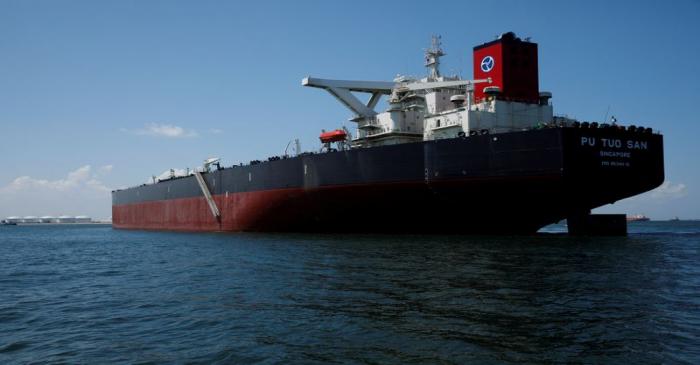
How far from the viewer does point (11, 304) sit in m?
11.8

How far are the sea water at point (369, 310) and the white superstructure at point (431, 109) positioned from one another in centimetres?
980

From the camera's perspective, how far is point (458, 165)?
23.6m

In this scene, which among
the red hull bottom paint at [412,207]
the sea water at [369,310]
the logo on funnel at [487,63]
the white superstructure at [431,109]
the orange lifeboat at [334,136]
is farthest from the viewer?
the orange lifeboat at [334,136]

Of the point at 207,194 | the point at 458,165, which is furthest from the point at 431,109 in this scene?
the point at 207,194

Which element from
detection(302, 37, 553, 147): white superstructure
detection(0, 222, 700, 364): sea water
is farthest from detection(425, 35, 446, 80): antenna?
detection(0, 222, 700, 364): sea water

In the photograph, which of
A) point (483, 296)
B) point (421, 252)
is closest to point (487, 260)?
point (421, 252)

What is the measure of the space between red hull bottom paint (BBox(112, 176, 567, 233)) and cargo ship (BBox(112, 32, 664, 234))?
0.06 metres

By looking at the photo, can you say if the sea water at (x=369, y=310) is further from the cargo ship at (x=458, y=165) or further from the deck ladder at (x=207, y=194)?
the deck ladder at (x=207, y=194)

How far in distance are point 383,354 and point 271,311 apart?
3416 mm

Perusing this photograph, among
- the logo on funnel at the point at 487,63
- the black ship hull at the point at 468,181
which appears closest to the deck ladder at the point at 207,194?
the black ship hull at the point at 468,181

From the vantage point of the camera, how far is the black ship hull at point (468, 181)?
72.6 ft

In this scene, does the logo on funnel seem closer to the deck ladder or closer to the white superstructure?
the white superstructure

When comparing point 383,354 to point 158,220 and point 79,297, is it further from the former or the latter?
point 158,220

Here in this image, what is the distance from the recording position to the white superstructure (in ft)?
86.2
